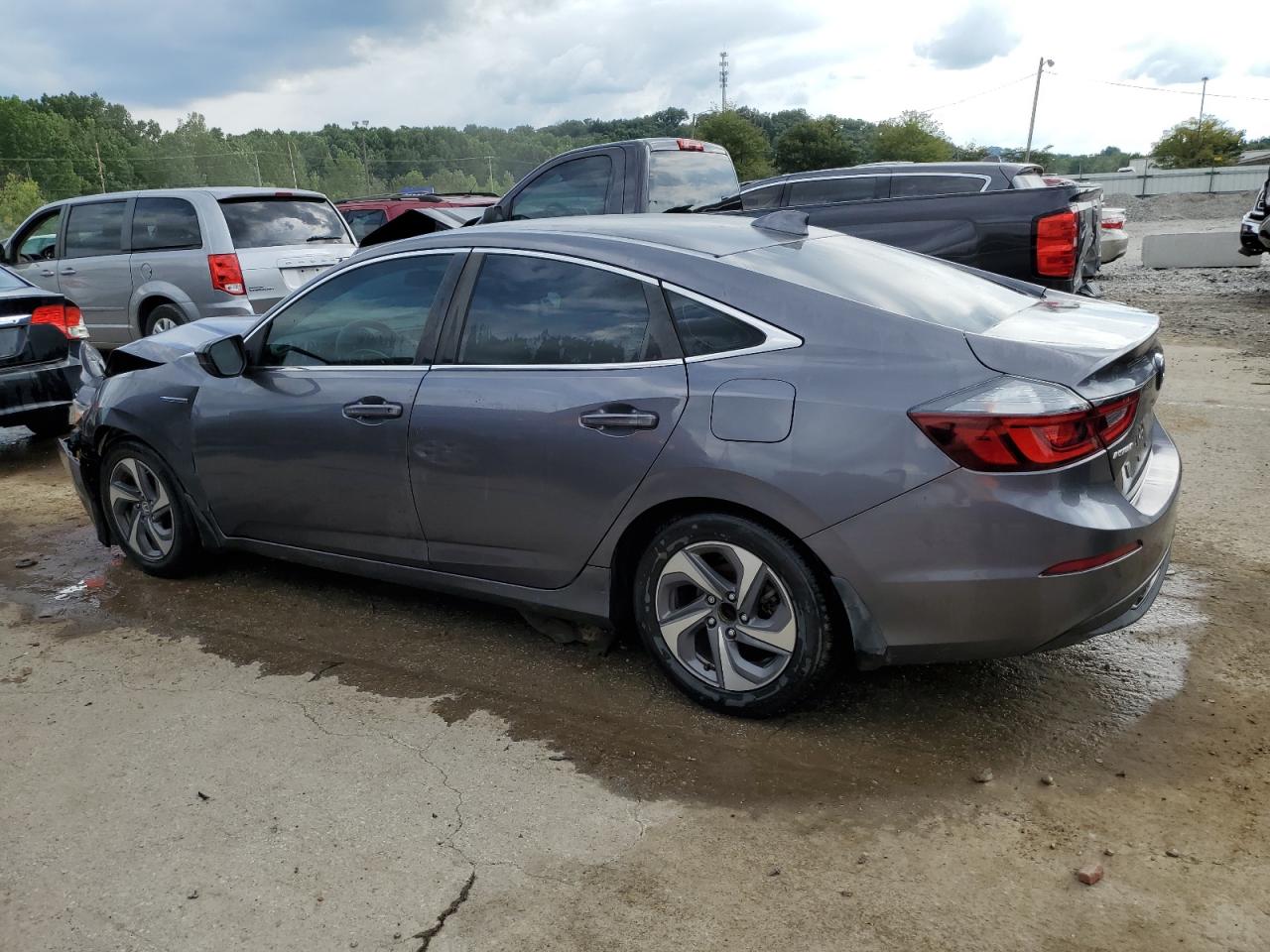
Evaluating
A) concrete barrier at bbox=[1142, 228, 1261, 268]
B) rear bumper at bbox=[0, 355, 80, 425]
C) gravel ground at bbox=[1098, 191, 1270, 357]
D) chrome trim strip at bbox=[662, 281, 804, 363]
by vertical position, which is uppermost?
chrome trim strip at bbox=[662, 281, 804, 363]

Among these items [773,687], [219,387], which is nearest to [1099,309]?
[773,687]

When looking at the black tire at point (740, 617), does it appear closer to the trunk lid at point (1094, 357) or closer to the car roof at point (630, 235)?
the trunk lid at point (1094, 357)

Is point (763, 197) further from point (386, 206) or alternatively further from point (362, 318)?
point (362, 318)

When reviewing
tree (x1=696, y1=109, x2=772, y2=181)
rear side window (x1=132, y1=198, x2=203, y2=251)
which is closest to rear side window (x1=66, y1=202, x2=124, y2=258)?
rear side window (x1=132, y1=198, x2=203, y2=251)

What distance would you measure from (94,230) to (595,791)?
9572 millimetres

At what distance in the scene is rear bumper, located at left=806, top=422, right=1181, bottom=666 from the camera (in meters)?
2.78

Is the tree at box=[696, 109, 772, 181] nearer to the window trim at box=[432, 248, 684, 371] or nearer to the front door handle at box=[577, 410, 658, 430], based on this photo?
the window trim at box=[432, 248, 684, 371]

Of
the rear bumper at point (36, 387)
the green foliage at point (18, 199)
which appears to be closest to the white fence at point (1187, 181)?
the green foliage at point (18, 199)

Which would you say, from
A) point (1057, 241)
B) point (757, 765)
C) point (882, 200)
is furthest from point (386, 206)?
point (757, 765)

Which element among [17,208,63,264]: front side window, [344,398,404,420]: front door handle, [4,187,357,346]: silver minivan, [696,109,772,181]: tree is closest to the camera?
[344,398,404,420]: front door handle

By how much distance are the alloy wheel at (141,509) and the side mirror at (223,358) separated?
817 mm

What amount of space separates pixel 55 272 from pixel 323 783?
9315 mm

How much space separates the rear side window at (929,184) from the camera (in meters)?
10.1

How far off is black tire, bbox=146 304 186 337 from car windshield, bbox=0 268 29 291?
1.86m
